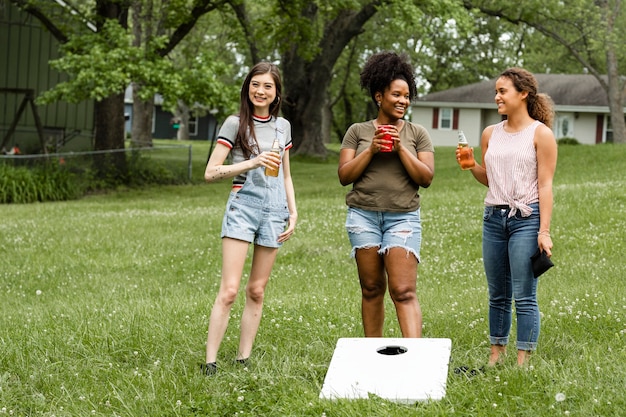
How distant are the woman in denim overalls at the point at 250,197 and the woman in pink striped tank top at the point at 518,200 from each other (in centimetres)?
134

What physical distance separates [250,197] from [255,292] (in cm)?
65

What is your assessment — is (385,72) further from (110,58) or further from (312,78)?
(312,78)

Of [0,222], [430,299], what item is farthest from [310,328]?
[0,222]

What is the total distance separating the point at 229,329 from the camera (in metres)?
7.64

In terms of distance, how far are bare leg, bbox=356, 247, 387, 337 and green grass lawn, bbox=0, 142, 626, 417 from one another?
0.42m

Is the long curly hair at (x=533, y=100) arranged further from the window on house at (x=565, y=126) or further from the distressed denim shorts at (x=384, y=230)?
the window on house at (x=565, y=126)

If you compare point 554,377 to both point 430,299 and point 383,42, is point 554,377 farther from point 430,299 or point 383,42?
point 383,42

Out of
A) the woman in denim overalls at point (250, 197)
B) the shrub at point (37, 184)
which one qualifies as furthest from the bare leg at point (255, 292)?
the shrub at point (37, 184)

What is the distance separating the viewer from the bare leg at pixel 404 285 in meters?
6.04

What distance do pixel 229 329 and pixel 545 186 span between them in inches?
118

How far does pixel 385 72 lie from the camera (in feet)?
20.0

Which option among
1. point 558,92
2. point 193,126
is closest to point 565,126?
point 558,92

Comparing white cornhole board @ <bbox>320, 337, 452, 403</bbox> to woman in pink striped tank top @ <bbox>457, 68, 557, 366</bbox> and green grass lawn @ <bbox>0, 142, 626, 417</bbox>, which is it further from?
woman in pink striped tank top @ <bbox>457, 68, 557, 366</bbox>

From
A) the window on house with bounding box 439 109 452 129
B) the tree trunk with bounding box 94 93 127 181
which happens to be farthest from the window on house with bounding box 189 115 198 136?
the tree trunk with bounding box 94 93 127 181
